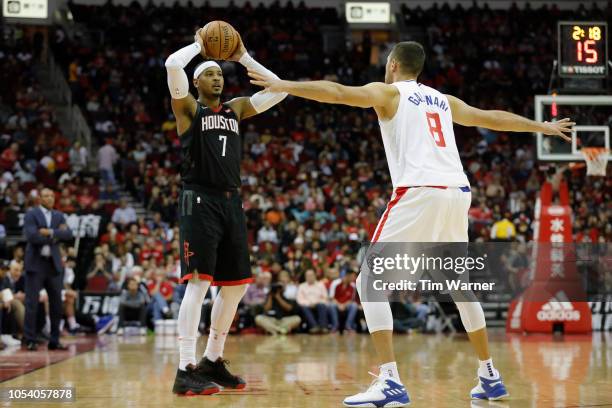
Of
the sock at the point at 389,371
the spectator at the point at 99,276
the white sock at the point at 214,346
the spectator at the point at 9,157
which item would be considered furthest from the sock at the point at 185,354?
the spectator at the point at 9,157

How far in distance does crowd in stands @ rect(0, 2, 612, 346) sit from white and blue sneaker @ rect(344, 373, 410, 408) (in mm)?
9620

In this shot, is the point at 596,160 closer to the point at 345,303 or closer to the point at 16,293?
the point at 345,303

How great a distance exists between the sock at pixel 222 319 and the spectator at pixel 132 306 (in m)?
8.53

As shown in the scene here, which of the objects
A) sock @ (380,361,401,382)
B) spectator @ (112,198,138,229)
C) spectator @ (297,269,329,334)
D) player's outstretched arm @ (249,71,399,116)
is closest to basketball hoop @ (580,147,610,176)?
spectator @ (297,269,329,334)

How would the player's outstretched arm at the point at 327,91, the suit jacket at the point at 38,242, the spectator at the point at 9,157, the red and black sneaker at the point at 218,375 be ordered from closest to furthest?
1. the player's outstretched arm at the point at 327,91
2. the red and black sneaker at the point at 218,375
3. the suit jacket at the point at 38,242
4. the spectator at the point at 9,157

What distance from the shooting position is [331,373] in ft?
22.9

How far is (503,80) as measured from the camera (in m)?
25.5

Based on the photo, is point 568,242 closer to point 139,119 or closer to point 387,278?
point 387,278

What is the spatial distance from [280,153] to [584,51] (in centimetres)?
1072

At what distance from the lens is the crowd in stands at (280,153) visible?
1525 centimetres

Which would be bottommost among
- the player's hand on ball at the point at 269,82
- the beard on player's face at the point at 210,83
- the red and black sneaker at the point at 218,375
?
the red and black sneaker at the point at 218,375

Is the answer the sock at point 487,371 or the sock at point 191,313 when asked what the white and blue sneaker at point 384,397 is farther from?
the sock at point 191,313

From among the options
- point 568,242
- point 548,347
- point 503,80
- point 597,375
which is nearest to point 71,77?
point 503,80

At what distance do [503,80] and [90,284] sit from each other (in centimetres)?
1557
